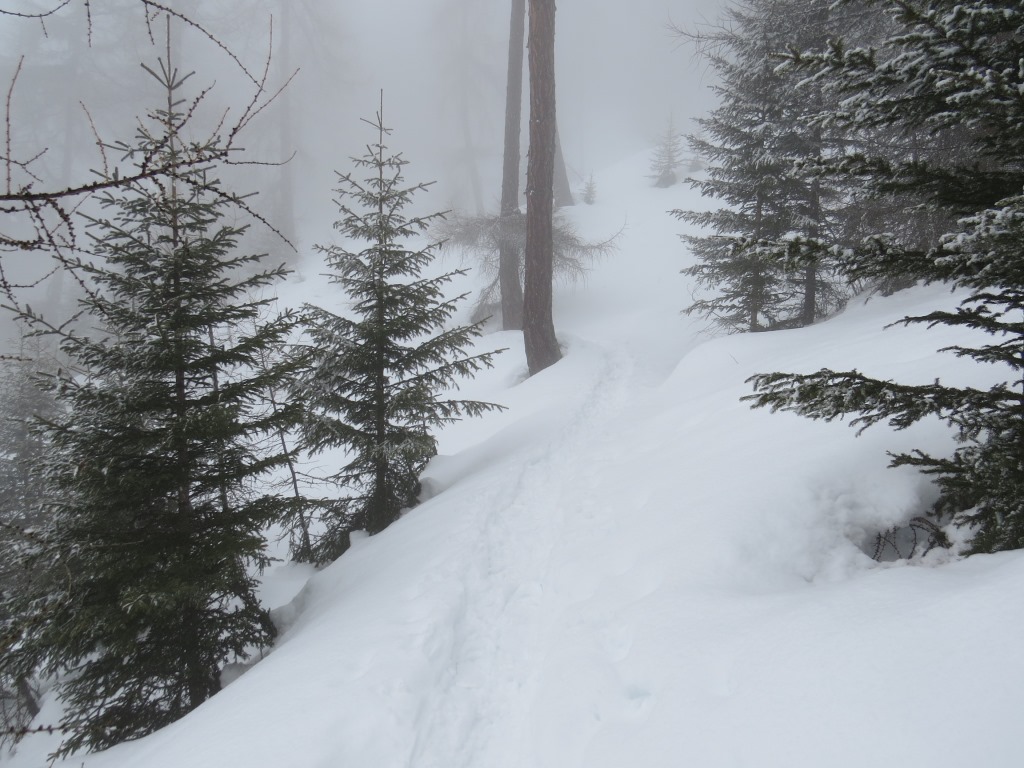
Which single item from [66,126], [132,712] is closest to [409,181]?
[66,126]

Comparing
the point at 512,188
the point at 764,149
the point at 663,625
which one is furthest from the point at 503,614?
the point at 512,188

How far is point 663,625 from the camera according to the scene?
11.5ft

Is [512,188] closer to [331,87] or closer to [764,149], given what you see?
[764,149]

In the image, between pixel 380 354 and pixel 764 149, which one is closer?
pixel 380 354

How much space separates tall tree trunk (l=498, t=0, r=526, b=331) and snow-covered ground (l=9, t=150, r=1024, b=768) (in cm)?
847

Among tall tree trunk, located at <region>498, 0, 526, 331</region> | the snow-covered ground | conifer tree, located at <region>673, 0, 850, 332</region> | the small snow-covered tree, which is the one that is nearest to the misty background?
conifer tree, located at <region>673, 0, 850, 332</region>

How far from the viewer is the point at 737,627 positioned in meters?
3.16

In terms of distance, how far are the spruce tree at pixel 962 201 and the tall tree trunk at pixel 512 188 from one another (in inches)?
461

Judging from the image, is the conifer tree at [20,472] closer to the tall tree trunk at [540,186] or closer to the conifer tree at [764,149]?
the tall tree trunk at [540,186]

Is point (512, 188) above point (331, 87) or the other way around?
the other way around

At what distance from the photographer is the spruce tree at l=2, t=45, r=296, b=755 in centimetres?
441

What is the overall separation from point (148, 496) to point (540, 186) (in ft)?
27.8

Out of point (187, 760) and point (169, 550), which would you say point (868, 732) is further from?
point (169, 550)

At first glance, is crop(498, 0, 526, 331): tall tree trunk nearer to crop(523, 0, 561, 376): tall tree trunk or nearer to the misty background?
crop(523, 0, 561, 376): tall tree trunk
